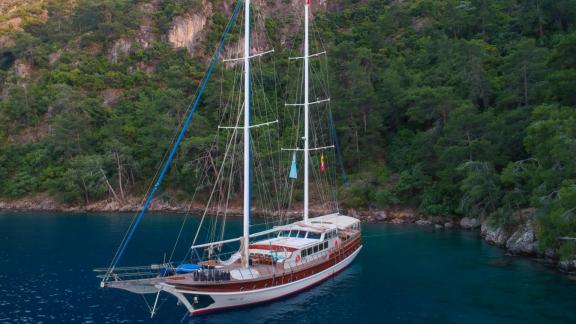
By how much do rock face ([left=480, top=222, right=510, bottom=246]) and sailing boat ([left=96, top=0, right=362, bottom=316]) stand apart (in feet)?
51.2

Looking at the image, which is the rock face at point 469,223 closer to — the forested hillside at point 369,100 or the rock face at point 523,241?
the forested hillside at point 369,100

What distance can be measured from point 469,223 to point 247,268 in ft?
105

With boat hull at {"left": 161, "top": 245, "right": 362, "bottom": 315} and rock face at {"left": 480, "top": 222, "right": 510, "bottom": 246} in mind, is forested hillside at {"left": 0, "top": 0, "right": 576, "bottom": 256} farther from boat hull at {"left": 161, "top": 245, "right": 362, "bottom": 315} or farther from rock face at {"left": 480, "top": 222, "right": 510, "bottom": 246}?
boat hull at {"left": 161, "top": 245, "right": 362, "bottom": 315}

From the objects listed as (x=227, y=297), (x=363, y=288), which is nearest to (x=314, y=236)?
(x=363, y=288)

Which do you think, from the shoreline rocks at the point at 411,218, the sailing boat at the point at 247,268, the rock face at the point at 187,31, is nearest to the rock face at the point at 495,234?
the shoreline rocks at the point at 411,218

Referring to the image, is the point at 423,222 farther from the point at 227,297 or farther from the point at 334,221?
the point at 227,297

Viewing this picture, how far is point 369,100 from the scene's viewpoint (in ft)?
215

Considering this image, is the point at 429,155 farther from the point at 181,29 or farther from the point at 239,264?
the point at 181,29

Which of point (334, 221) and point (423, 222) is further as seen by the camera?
point (423, 222)

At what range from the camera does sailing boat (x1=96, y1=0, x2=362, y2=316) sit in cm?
2467

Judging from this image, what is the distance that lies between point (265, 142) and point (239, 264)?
134 ft

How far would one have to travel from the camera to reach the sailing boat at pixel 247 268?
24.7 meters

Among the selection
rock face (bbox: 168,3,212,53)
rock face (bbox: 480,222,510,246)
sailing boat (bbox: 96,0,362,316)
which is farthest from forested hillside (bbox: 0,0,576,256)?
sailing boat (bbox: 96,0,362,316)

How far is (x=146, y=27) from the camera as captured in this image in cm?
9944
